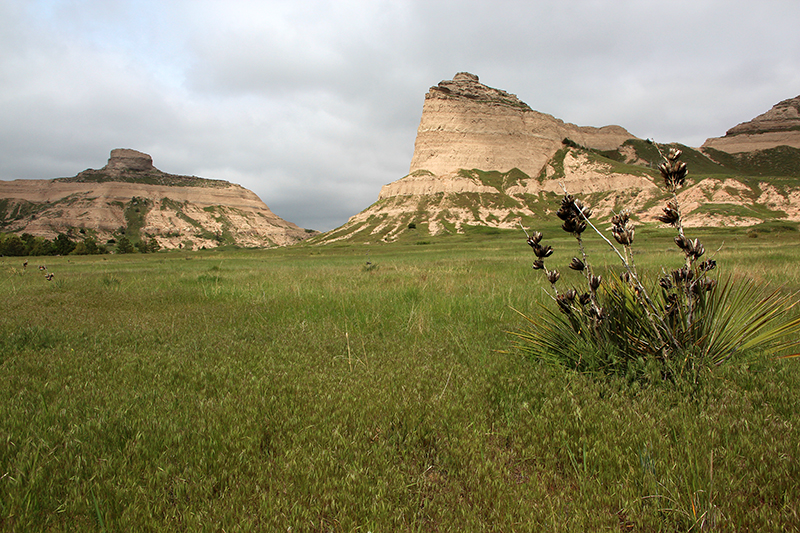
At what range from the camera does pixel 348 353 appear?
5207 mm

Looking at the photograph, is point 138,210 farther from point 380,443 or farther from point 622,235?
point 622,235

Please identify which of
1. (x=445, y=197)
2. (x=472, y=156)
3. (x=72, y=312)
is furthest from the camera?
(x=472, y=156)

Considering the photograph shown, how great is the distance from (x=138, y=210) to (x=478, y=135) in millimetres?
144259

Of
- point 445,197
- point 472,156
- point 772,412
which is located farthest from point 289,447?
point 472,156

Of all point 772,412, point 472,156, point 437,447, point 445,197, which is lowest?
point 437,447

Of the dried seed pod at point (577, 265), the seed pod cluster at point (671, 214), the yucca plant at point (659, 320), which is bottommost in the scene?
the yucca plant at point (659, 320)

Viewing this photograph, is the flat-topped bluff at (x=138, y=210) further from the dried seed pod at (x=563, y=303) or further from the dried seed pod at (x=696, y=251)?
the dried seed pod at (x=696, y=251)

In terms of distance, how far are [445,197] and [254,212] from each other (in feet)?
402

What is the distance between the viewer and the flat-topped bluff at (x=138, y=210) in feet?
456

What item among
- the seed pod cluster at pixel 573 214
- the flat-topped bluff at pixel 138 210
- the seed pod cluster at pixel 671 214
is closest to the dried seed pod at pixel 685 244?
the seed pod cluster at pixel 671 214

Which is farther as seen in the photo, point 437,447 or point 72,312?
point 72,312

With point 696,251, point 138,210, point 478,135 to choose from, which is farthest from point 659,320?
point 138,210

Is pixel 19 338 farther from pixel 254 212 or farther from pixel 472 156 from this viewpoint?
pixel 254 212

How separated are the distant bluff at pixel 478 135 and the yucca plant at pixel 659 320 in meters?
127
